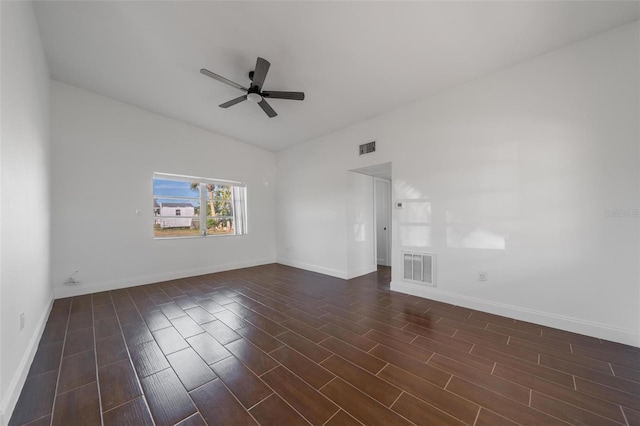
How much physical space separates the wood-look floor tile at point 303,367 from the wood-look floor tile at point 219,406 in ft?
1.55

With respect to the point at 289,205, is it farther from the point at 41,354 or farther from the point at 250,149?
the point at 41,354

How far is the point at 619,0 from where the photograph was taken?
1972mm

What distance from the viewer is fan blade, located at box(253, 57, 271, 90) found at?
7.93ft

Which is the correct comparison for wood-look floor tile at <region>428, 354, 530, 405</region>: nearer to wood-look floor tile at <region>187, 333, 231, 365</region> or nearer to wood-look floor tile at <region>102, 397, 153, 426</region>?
wood-look floor tile at <region>187, 333, 231, 365</region>

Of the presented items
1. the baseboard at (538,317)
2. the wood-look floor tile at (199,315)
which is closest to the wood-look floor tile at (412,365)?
the baseboard at (538,317)

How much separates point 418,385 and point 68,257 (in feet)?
16.5

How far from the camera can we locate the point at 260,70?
8.36 feet

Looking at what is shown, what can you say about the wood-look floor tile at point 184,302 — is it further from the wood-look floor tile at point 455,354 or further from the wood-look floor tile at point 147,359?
the wood-look floor tile at point 455,354

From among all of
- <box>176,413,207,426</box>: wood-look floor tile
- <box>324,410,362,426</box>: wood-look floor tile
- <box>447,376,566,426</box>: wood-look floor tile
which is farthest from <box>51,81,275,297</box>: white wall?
<box>447,376,566,426</box>: wood-look floor tile

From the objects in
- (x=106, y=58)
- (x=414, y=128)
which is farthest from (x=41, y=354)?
(x=414, y=128)

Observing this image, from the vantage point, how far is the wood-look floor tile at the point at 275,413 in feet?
4.52

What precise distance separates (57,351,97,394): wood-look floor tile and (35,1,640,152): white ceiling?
334 cm

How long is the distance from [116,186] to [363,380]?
15.7 feet

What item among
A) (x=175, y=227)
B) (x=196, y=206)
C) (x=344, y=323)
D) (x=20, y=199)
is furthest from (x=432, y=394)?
(x=196, y=206)
